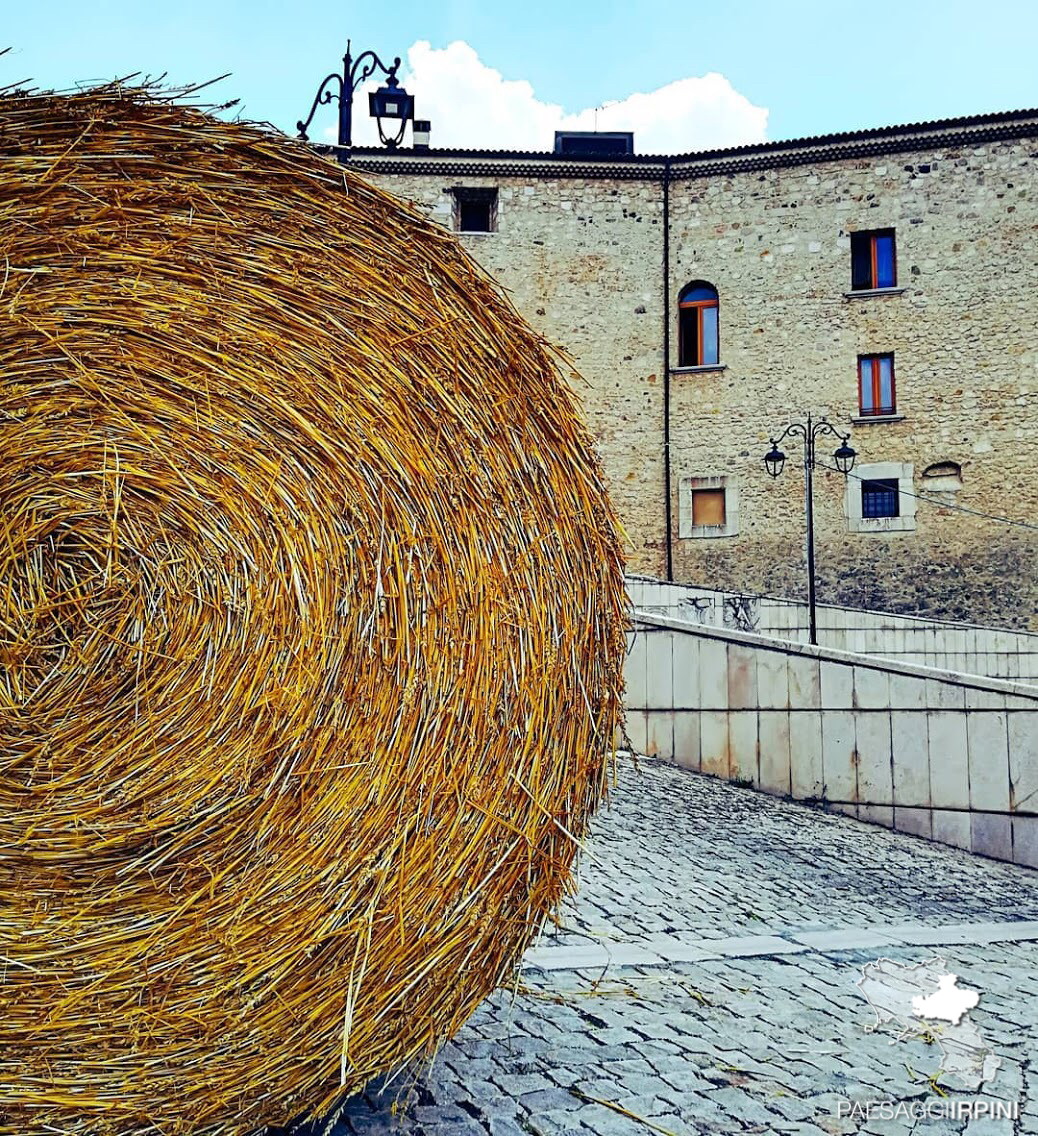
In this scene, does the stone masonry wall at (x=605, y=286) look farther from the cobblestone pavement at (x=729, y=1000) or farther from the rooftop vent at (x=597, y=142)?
the cobblestone pavement at (x=729, y=1000)

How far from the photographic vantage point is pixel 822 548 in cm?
1961

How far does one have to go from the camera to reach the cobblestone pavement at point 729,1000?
2.95 metres

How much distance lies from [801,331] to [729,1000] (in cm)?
1783

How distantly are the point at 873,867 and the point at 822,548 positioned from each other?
13286 millimetres

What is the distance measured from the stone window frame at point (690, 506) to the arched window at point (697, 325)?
7.70 feet

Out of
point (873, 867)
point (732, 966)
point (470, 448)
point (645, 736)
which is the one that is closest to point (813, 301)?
point (645, 736)

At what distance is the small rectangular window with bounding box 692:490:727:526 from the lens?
2030 cm

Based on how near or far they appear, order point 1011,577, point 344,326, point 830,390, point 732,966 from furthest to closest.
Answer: point 830,390 < point 1011,577 < point 732,966 < point 344,326

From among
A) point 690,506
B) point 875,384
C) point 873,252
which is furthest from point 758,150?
point 690,506

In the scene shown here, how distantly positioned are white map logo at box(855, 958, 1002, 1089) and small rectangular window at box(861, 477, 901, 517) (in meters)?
15.4

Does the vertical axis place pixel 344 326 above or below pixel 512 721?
above

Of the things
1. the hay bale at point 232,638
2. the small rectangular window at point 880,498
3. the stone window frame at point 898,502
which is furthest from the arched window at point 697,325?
the hay bale at point 232,638

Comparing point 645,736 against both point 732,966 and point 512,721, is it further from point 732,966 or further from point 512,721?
point 512,721

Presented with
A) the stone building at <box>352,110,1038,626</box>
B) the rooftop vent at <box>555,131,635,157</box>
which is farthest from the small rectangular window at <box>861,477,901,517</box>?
the rooftop vent at <box>555,131,635,157</box>
